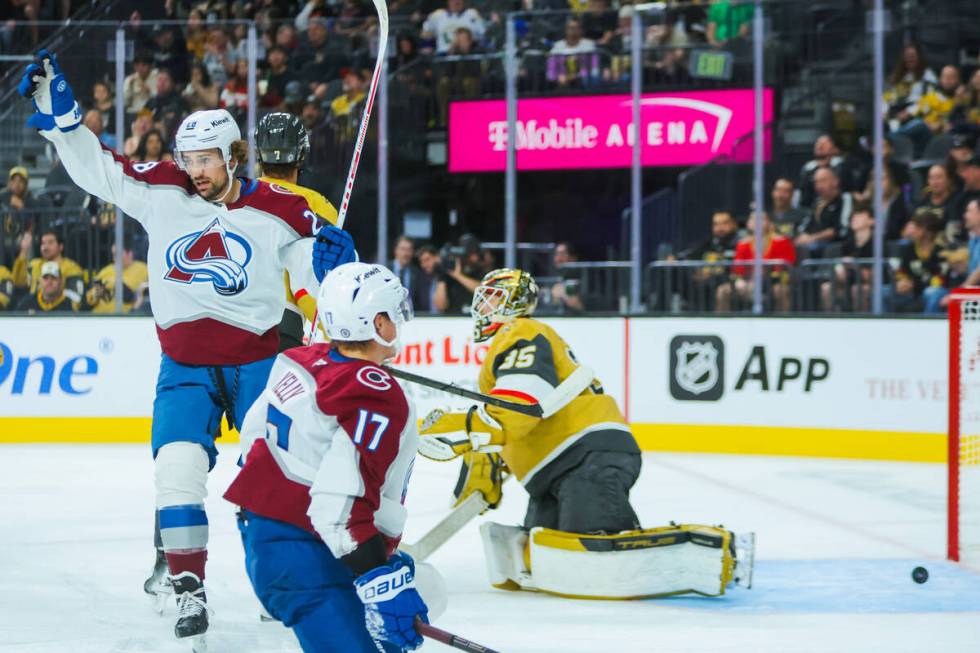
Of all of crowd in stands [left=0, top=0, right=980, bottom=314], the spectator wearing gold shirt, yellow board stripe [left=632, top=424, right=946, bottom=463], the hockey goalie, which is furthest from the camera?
the spectator wearing gold shirt

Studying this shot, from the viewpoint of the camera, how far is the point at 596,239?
34.2 feet

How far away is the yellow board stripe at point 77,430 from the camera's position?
8.74 metres

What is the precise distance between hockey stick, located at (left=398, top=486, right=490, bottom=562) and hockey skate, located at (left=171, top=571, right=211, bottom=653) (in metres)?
0.94

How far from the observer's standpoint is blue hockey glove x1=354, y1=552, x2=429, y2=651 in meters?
2.42

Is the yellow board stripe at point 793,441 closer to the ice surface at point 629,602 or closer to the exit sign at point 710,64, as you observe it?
the ice surface at point 629,602

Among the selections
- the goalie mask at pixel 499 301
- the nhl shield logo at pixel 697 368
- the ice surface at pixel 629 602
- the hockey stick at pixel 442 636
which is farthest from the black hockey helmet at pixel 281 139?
the nhl shield logo at pixel 697 368

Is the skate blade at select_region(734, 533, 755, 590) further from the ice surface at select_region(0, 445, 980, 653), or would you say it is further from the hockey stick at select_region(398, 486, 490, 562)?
the hockey stick at select_region(398, 486, 490, 562)

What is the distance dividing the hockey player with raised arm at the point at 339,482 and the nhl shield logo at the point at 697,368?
585 cm

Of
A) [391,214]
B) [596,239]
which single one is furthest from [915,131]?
[391,214]

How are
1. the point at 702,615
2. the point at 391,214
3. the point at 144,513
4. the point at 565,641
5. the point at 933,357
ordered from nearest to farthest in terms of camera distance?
the point at 565,641, the point at 702,615, the point at 144,513, the point at 933,357, the point at 391,214

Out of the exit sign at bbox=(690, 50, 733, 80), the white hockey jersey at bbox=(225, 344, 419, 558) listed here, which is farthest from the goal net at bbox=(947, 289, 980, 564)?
the exit sign at bbox=(690, 50, 733, 80)

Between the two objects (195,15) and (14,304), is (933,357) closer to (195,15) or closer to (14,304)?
→ (14,304)

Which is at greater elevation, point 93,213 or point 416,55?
point 416,55

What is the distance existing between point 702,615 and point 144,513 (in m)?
2.82
